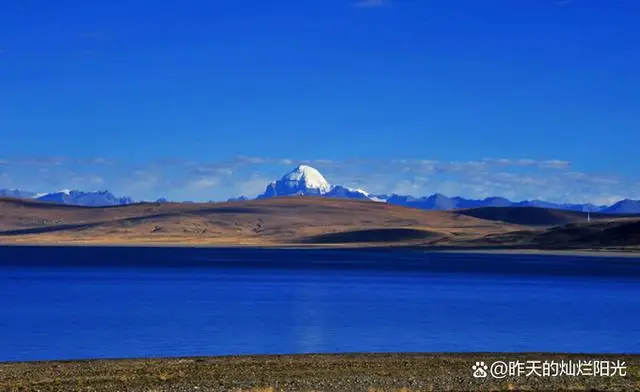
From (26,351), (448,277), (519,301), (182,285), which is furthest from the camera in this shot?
(448,277)

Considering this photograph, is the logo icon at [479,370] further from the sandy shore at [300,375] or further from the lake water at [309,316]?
the lake water at [309,316]

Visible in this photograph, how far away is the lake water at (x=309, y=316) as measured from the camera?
40.0 metres

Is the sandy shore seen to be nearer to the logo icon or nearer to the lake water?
the logo icon

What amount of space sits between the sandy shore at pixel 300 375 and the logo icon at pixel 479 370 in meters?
0.20

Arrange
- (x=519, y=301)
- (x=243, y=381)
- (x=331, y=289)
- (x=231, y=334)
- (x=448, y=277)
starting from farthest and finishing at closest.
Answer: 1. (x=448, y=277)
2. (x=331, y=289)
3. (x=519, y=301)
4. (x=231, y=334)
5. (x=243, y=381)

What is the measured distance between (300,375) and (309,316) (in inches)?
1069

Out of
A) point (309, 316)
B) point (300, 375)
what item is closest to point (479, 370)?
point (300, 375)

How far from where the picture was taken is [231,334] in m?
44.2

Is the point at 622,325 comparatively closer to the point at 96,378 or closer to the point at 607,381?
the point at 607,381

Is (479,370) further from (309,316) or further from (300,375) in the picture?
(309,316)

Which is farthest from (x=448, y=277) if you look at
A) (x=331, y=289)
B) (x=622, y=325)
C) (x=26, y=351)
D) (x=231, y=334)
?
(x=26, y=351)

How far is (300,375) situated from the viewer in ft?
89.7

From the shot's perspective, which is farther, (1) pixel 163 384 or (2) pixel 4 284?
(2) pixel 4 284

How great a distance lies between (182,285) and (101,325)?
127 ft
